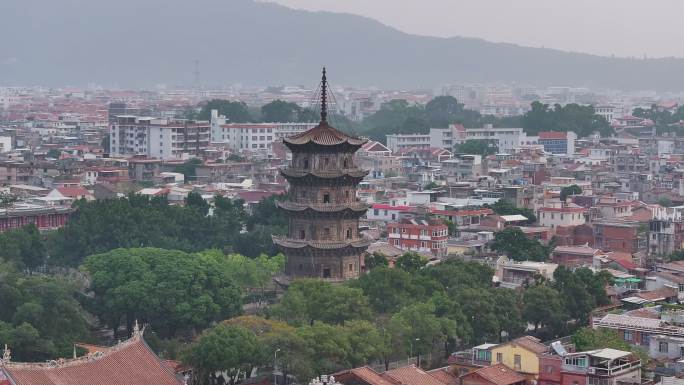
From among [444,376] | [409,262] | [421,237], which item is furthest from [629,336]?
Result: [421,237]

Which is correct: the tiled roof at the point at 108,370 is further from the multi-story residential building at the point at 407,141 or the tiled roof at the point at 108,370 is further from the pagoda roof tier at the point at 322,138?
the multi-story residential building at the point at 407,141

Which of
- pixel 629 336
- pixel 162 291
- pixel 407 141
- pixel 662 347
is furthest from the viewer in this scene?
pixel 407 141

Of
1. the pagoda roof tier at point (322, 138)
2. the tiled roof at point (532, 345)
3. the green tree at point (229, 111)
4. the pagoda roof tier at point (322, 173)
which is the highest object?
the pagoda roof tier at point (322, 138)

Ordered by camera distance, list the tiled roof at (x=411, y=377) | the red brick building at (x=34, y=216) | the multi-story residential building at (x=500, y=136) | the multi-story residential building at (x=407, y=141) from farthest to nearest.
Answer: the multi-story residential building at (x=500, y=136) → the multi-story residential building at (x=407, y=141) → the red brick building at (x=34, y=216) → the tiled roof at (x=411, y=377)

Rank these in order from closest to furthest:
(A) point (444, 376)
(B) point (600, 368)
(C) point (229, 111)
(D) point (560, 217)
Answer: (B) point (600, 368)
(A) point (444, 376)
(D) point (560, 217)
(C) point (229, 111)

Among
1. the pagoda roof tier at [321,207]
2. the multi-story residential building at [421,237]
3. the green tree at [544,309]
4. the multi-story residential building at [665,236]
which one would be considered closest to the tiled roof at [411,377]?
the green tree at [544,309]

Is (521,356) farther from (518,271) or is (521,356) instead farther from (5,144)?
(5,144)
